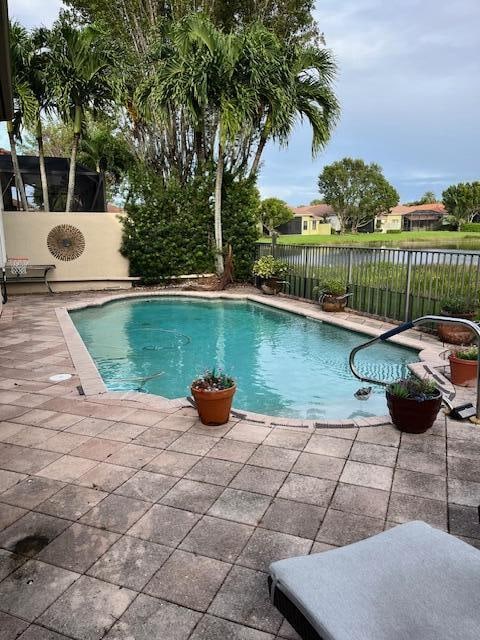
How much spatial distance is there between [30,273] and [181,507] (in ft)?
35.8

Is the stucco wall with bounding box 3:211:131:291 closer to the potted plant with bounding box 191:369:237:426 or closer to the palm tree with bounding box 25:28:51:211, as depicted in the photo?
the palm tree with bounding box 25:28:51:211

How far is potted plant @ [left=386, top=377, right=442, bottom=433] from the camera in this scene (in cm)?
350

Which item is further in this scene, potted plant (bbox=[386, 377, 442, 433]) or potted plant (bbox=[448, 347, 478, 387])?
potted plant (bbox=[448, 347, 478, 387])

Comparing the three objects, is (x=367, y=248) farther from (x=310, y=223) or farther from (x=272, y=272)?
(x=310, y=223)

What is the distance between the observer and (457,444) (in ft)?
11.2

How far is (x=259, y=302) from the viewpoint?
11031 mm

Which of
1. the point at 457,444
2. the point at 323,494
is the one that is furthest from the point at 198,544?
the point at 457,444

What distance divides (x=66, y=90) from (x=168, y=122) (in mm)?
2959

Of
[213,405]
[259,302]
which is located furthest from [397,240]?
[213,405]

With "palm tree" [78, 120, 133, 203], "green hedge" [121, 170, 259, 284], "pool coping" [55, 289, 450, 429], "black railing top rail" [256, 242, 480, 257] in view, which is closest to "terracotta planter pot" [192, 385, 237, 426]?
"pool coping" [55, 289, 450, 429]

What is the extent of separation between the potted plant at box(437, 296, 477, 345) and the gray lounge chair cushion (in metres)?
5.15

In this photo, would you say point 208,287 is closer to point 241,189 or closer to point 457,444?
point 241,189

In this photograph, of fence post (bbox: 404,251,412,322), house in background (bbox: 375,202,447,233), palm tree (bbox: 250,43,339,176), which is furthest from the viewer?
house in background (bbox: 375,202,447,233)

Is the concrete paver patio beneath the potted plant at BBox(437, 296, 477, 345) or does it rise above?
beneath
